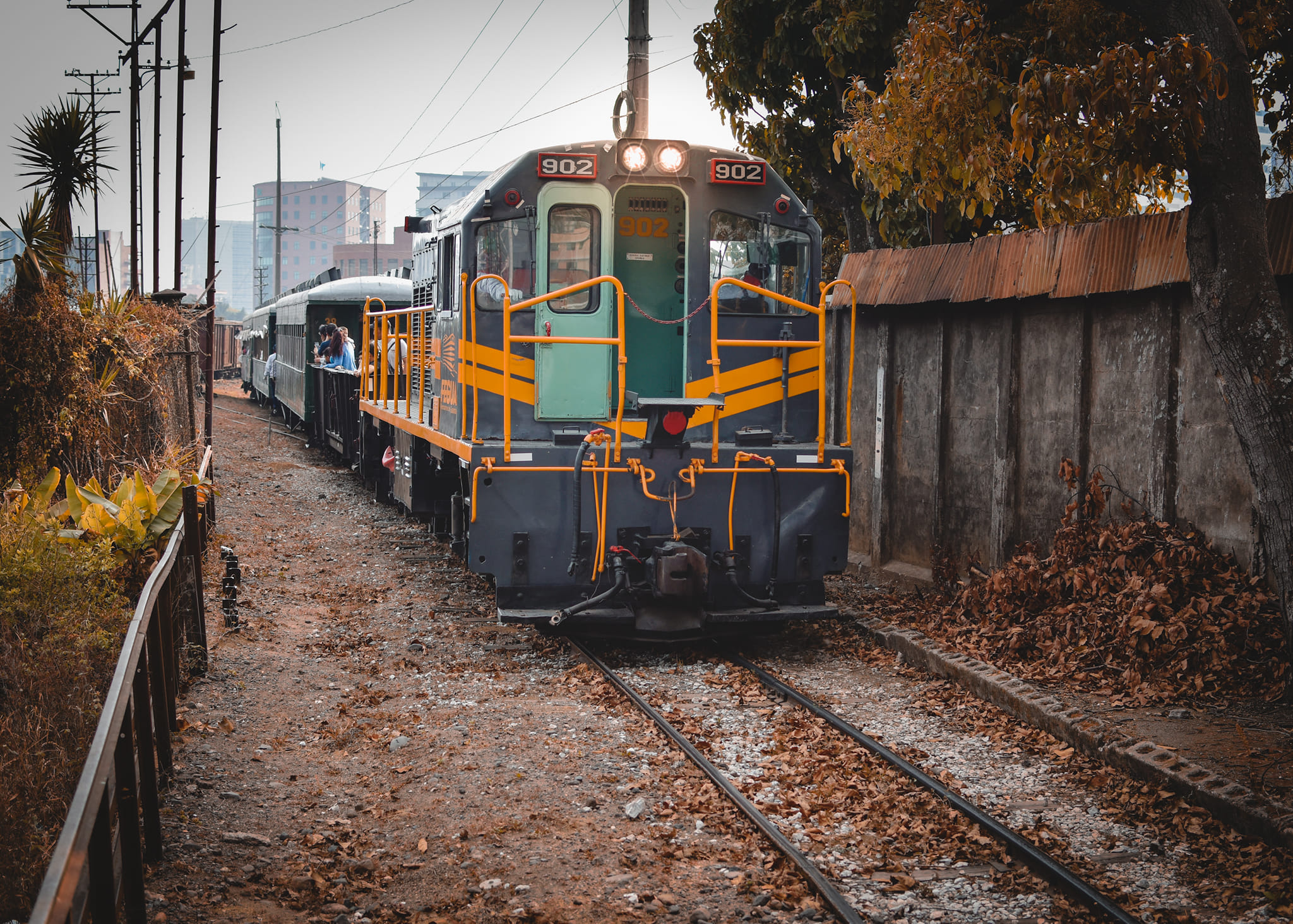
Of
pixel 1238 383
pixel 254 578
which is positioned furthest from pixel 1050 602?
pixel 254 578

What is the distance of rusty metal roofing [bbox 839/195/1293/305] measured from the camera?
→ 7.22m

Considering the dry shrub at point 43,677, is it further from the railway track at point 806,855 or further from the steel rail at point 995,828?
the steel rail at point 995,828

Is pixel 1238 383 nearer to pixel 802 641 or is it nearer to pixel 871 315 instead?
pixel 802 641

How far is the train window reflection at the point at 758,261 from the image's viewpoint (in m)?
8.84

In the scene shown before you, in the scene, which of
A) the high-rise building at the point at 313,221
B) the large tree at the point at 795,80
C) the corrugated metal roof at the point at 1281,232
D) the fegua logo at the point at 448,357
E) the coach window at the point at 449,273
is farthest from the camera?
the high-rise building at the point at 313,221

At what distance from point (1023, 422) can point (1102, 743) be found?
3463 millimetres

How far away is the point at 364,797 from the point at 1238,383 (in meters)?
5.05

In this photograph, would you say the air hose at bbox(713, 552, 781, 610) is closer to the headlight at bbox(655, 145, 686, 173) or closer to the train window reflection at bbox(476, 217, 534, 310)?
the train window reflection at bbox(476, 217, 534, 310)

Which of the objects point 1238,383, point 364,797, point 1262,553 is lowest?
point 364,797

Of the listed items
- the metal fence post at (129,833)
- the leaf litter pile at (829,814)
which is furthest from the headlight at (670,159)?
the metal fence post at (129,833)

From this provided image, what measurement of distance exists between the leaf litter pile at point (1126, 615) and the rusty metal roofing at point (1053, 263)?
1.35 m

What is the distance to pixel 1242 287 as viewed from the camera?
621cm

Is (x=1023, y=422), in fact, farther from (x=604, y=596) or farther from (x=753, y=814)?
(x=753, y=814)

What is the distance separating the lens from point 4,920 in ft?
13.7
